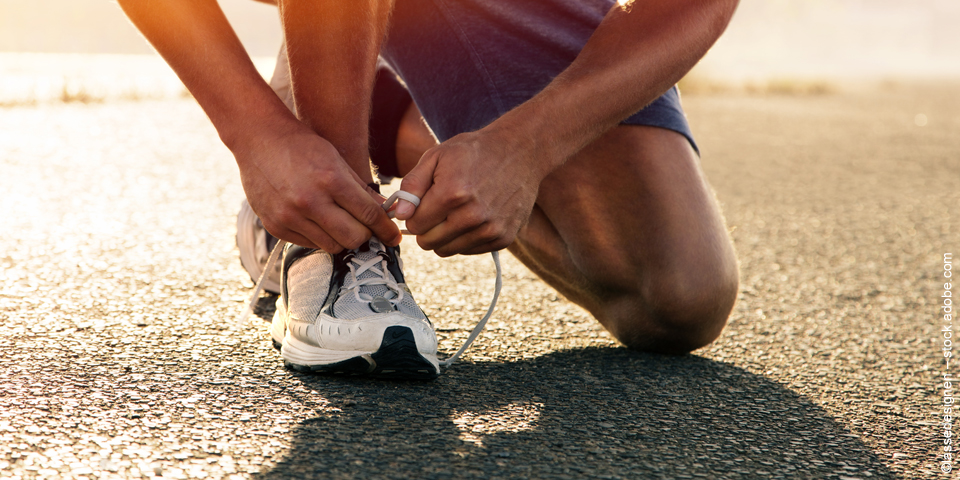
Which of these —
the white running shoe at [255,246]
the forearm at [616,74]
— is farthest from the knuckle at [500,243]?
the white running shoe at [255,246]

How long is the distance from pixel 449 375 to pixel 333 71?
54cm

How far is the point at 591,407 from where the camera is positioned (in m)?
1.22

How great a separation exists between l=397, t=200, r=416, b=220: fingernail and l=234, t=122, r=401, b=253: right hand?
0.05 metres

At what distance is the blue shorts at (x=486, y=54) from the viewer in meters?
1.76

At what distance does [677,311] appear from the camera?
60.2 inches

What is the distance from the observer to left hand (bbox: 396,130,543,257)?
1.16 metres

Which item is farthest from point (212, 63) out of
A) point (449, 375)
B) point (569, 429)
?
point (569, 429)

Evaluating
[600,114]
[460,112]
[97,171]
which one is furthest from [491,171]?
[97,171]

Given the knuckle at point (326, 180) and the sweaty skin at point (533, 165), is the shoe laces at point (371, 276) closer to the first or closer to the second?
the sweaty skin at point (533, 165)

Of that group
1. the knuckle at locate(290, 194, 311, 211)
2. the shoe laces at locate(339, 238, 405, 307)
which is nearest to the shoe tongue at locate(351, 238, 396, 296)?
the shoe laces at locate(339, 238, 405, 307)

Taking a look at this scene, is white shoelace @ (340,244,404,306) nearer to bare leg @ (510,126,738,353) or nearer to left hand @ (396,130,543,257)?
left hand @ (396,130,543,257)

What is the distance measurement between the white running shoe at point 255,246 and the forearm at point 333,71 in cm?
44

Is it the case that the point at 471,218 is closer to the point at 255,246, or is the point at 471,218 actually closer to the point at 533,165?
the point at 533,165


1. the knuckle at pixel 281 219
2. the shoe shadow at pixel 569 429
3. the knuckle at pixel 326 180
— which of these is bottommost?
the shoe shadow at pixel 569 429
